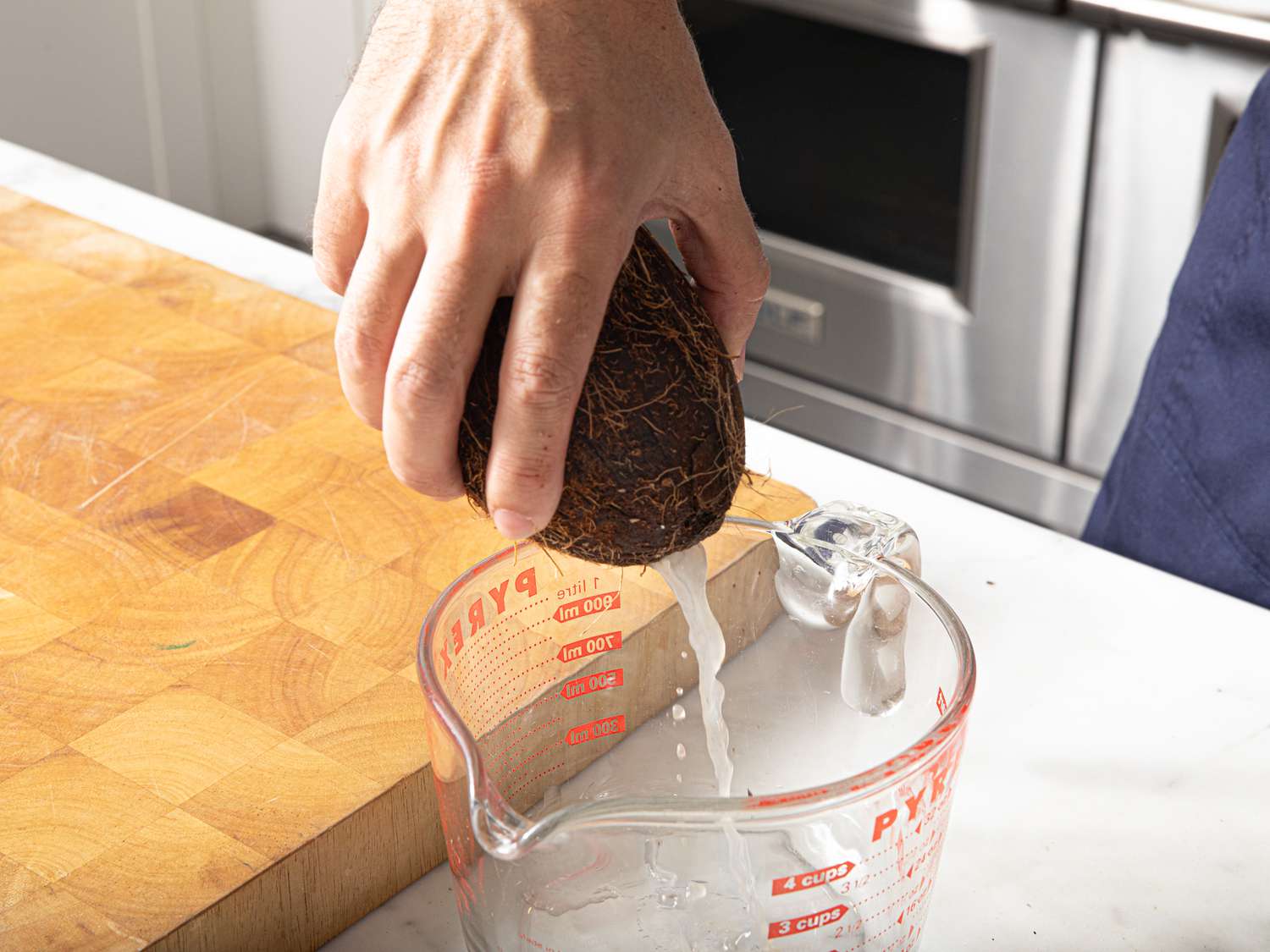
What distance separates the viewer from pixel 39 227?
1.17 m

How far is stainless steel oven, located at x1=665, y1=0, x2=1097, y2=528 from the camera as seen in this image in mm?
1571

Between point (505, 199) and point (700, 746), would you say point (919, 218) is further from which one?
point (505, 199)

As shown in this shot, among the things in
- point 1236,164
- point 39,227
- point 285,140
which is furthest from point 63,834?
point 285,140

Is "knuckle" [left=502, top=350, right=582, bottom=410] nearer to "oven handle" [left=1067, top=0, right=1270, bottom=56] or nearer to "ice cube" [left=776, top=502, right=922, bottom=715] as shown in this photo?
"ice cube" [left=776, top=502, right=922, bottom=715]

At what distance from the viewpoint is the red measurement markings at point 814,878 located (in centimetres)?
51

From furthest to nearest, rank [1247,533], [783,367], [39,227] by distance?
[783,367], [39,227], [1247,533]

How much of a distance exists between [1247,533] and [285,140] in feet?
6.27

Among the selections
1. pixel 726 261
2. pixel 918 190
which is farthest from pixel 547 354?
pixel 918 190

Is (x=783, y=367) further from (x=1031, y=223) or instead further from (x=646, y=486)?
(x=646, y=486)

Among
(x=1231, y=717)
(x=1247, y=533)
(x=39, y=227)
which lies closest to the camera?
(x=1231, y=717)

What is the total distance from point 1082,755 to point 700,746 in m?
0.18

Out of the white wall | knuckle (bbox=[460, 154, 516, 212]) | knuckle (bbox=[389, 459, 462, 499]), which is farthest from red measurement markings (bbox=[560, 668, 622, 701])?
the white wall

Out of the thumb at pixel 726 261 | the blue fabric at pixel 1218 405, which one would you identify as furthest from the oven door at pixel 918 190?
the thumb at pixel 726 261

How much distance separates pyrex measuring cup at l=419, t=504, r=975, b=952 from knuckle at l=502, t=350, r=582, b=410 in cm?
9
